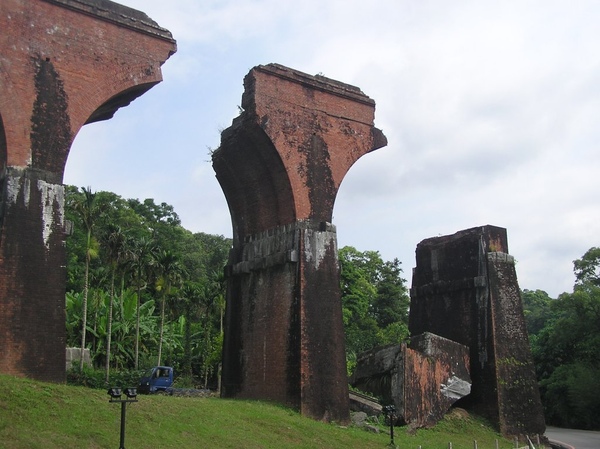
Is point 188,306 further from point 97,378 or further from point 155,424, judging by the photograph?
point 155,424

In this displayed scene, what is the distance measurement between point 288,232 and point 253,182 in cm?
167

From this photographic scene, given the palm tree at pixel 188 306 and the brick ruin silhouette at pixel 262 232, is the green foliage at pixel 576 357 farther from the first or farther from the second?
the palm tree at pixel 188 306

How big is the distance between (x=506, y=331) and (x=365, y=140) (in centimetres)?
611

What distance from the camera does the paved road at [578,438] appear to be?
62.7 feet

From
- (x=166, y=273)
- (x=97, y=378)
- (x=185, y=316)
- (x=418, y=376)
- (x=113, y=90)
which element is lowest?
(x=97, y=378)

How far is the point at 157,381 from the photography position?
21859 millimetres

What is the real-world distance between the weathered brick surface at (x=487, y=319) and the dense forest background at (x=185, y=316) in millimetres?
9043

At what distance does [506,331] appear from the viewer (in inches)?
712

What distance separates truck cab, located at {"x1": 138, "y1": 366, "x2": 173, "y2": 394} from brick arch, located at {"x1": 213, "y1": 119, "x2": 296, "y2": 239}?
6773mm

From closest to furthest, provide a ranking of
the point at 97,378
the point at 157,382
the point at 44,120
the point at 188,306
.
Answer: the point at 44,120, the point at 157,382, the point at 97,378, the point at 188,306

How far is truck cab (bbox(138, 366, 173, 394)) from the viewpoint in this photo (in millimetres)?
21344

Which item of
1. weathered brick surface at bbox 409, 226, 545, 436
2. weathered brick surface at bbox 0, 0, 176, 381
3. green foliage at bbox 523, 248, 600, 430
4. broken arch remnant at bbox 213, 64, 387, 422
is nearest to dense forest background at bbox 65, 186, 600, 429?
green foliage at bbox 523, 248, 600, 430

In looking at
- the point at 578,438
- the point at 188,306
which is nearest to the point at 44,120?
the point at 578,438

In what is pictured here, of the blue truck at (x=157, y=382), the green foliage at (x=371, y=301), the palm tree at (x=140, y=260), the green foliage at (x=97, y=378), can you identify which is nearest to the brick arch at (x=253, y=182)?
the blue truck at (x=157, y=382)
